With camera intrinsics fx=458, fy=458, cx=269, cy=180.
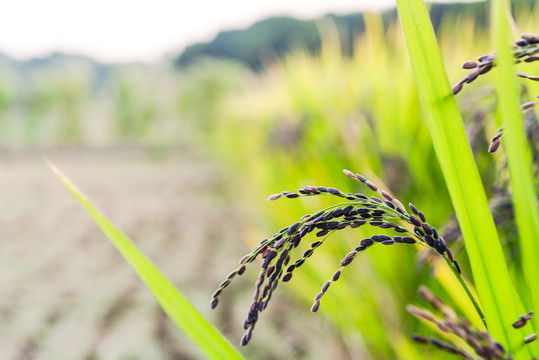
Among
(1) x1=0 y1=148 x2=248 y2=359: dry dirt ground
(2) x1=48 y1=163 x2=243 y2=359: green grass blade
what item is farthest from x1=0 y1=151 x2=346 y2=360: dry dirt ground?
(2) x1=48 y1=163 x2=243 y2=359: green grass blade

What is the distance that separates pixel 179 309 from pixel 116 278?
375 cm

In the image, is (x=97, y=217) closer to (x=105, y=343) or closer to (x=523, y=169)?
(x=523, y=169)

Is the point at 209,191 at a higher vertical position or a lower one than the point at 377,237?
lower

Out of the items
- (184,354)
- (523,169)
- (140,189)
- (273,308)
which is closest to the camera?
(523,169)

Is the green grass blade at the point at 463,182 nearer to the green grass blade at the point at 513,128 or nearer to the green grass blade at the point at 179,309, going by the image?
the green grass blade at the point at 513,128

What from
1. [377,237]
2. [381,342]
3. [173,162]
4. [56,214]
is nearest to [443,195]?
[381,342]

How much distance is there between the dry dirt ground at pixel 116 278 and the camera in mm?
2830

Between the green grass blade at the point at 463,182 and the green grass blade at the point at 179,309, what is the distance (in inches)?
13.6

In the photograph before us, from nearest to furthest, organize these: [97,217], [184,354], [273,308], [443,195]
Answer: [97,217], [443,195], [184,354], [273,308]

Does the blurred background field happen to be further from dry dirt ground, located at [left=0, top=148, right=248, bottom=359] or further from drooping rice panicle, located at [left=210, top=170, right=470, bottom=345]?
drooping rice panicle, located at [left=210, top=170, right=470, bottom=345]

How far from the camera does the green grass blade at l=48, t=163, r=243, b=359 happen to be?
2.15 feet

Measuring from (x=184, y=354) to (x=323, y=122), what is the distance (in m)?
1.61

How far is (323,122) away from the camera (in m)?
2.75

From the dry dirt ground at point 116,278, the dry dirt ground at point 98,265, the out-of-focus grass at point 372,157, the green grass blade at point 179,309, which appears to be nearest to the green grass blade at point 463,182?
the green grass blade at point 179,309
